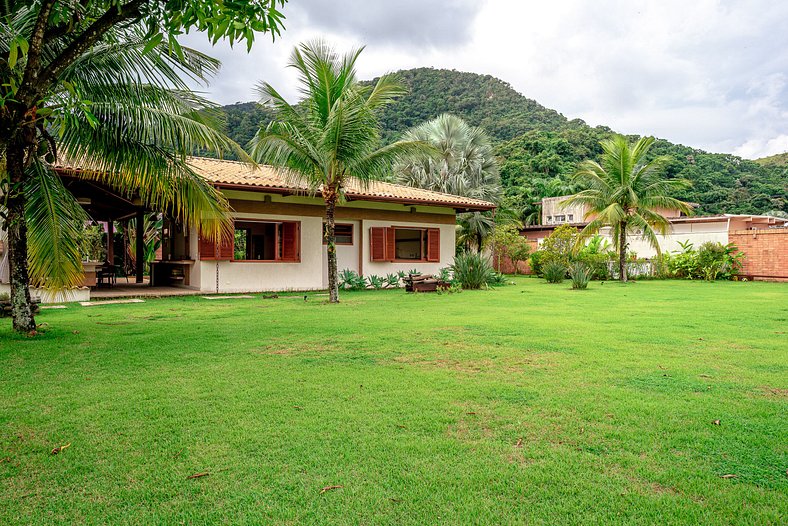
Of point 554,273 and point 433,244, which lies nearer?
point 433,244

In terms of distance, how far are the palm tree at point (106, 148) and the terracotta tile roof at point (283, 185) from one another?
15.1ft

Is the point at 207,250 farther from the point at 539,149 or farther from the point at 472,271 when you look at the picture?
the point at 539,149

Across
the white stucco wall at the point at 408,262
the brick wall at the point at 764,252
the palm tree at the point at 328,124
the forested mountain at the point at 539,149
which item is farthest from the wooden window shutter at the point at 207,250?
the brick wall at the point at 764,252

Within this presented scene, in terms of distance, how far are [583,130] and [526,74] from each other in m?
Answer: 11.3

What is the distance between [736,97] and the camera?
25344mm

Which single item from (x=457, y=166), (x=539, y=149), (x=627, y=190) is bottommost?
(x=627, y=190)

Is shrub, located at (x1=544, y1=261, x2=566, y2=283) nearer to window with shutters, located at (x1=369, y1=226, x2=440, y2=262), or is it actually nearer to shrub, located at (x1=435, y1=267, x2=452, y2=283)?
shrub, located at (x1=435, y1=267, x2=452, y2=283)

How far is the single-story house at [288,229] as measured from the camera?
14.2 m

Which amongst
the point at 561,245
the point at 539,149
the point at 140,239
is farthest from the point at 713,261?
the point at 140,239

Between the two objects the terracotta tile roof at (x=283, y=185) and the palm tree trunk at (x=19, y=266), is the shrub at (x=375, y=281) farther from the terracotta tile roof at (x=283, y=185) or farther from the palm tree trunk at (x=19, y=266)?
the palm tree trunk at (x=19, y=266)

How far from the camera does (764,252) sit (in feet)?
64.2

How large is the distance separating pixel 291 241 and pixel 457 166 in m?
14.9

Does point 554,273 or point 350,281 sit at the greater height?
point 554,273

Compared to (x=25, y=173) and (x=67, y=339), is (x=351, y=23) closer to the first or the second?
(x=25, y=173)
